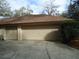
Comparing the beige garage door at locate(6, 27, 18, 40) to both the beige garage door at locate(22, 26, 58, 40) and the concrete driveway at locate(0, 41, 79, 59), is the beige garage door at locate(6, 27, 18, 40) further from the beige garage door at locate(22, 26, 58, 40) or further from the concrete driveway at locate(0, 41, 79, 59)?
the concrete driveway at locate(0, 41, 79, 59)

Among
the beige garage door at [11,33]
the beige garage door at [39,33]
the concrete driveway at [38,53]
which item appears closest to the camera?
the concrete driveway at [38,53]

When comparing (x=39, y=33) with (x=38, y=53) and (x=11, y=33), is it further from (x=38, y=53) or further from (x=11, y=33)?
(x=38, y=53)

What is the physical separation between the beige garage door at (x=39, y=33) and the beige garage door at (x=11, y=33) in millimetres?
1068

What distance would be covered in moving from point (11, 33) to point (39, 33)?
3.72 metres

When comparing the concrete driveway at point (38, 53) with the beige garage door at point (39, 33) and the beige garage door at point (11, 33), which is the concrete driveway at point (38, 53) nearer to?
the beige garage door at point (39, 33)

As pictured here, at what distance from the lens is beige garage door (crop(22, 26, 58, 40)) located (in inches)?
926

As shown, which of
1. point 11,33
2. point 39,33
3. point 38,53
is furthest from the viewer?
point 11,33

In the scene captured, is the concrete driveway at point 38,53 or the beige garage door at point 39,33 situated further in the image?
the beige garage door at point 39,33

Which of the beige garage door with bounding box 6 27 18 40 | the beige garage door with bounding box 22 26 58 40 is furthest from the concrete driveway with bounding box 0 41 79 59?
the beige garage door with bounding box 6 27 18 40

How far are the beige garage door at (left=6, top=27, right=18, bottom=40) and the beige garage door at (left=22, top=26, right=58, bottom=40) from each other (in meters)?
1.07

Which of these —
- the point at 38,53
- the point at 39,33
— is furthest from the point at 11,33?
the point at 38,53

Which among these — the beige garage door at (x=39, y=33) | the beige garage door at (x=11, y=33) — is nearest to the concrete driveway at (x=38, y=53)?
the beige garage door at (x=39, y=33)

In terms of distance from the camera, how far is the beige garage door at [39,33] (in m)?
23.5

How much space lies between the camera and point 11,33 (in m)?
24.3
